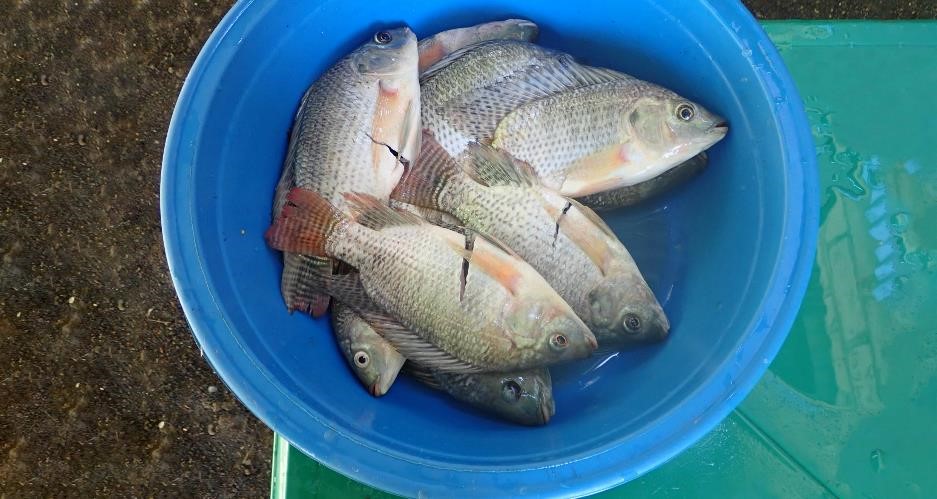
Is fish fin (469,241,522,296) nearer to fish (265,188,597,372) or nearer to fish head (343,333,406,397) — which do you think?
fish (265,188,597,372)

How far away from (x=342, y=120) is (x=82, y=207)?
1.12 meters

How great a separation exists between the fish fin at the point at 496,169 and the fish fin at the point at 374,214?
0.45ft

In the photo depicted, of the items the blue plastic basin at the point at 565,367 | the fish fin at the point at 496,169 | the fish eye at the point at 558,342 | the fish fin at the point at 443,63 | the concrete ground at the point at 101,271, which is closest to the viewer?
the blue plastic basin at the point at 565,367

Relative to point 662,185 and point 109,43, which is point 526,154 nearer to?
point 662,185

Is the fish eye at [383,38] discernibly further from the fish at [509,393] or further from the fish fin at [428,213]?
the fish at [509,393]

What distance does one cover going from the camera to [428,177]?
1267 millimetres

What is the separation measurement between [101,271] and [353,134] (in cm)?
109

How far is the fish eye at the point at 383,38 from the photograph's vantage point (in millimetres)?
1290

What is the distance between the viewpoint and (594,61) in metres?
1.43

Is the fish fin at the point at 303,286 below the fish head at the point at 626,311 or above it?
below

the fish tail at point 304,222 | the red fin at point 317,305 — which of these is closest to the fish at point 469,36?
the fish tail at point 304,222

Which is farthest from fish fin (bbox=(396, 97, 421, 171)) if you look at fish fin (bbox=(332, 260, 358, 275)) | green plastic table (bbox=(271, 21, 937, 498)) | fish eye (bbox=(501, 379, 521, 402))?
green plastic table (bbox=(271, 21, 937, 498))

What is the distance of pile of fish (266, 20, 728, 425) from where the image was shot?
1.16 m

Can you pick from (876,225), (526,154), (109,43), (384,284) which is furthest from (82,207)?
(876,225)
